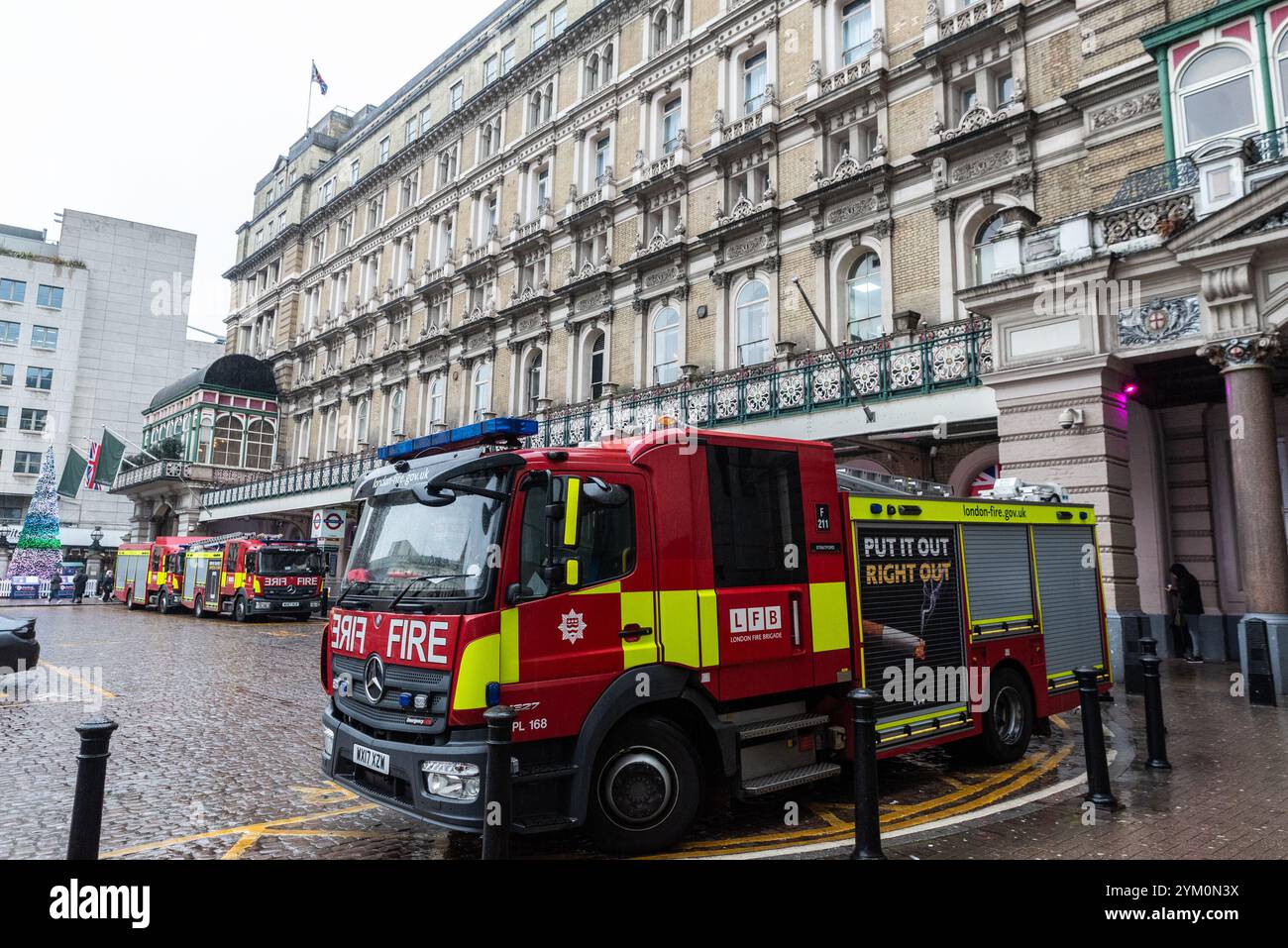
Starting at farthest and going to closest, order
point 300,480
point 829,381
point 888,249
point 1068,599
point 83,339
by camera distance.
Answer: point 83,339 → point 300,480 → point 888,249 → point 829,381 → point 1068,599

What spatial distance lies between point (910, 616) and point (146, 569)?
37035mm

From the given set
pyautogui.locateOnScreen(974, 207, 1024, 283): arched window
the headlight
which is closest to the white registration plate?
the headlight

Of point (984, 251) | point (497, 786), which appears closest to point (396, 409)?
point (984, 251)

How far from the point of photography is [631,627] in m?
5.43

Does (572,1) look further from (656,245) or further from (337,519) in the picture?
(337,519)

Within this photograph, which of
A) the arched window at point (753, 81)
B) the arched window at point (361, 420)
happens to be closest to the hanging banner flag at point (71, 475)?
the arched window at point (361, 420)

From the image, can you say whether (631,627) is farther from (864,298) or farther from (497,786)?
(864,298)

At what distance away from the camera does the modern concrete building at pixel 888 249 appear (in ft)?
42.2

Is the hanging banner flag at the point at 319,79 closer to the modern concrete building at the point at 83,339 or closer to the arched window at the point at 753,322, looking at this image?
the modern concrete building at the point at 83,339

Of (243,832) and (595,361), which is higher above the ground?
(595,361)

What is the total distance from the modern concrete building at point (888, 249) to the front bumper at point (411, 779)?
11703 mm

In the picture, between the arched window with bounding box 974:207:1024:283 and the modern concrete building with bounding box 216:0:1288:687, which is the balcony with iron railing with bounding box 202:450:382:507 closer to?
the modern concrete building with bounding box 216:0:1288:687

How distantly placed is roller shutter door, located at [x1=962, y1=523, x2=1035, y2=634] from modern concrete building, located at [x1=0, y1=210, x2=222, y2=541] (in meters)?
69.7
